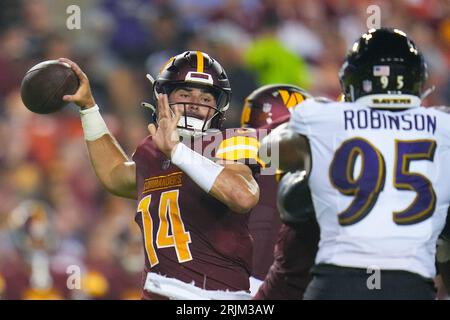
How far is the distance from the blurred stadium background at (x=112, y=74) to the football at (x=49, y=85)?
279cm

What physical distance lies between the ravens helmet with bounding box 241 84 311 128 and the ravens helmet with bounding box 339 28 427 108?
63.0 inches

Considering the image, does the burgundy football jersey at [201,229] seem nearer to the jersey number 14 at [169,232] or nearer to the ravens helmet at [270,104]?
the jersey number 14 at [169,232]

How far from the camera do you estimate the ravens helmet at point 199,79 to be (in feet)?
15.2

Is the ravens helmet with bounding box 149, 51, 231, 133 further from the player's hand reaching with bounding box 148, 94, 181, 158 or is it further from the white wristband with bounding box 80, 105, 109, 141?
the player's hand reaching with bounding box 148, 94, 181, 158

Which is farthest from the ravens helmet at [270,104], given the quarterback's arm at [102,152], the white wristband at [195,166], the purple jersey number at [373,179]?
the purple jersey number at [373,179]

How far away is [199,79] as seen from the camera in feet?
15.2

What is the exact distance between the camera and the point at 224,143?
436cm

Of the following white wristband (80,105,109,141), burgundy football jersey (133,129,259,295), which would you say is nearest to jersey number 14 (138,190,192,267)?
burgundy football jersey (133,129,259,295)

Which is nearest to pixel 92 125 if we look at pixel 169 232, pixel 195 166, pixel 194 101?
pixel 194 101

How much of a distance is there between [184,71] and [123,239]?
4.09m

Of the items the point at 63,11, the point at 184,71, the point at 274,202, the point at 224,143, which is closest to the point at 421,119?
the point at 224,143

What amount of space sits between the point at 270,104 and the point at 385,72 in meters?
1.81

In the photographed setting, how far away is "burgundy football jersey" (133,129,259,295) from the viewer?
14.2ft

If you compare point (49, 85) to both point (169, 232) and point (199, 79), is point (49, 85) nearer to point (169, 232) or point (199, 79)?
point (199, 79)
